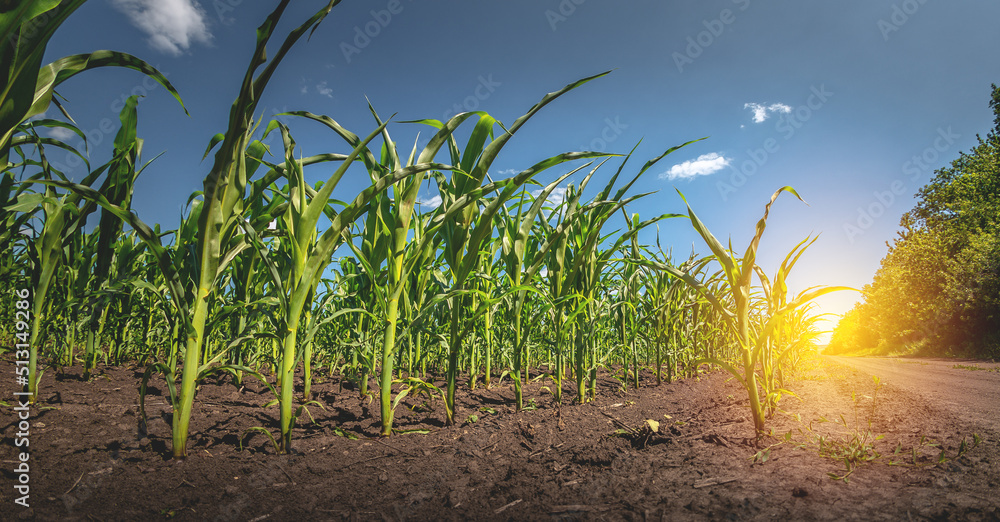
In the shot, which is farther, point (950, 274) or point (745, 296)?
point (950, 274)

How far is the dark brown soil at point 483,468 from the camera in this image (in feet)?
3.05

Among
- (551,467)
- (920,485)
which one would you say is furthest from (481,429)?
(920,485)

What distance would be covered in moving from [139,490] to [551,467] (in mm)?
1141

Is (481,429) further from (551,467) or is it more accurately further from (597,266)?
(597,266)

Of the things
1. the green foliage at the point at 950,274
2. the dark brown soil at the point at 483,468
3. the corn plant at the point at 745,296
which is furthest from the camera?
the green foliage at the point at 950,274

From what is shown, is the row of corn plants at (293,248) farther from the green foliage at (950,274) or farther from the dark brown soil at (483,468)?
the green foliage at (950,274)

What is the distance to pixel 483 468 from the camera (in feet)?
4.20

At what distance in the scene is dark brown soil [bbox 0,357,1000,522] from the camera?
93 centimetres

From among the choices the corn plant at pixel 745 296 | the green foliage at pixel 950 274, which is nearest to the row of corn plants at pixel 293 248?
the corn plant at pixel 745 296

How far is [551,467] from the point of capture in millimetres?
1283

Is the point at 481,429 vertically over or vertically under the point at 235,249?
under

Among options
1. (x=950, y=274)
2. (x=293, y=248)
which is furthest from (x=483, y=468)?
(x=950, y=274)

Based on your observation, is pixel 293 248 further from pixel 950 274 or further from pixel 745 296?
pixel 950 274

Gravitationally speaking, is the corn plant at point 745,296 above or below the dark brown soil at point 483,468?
above
